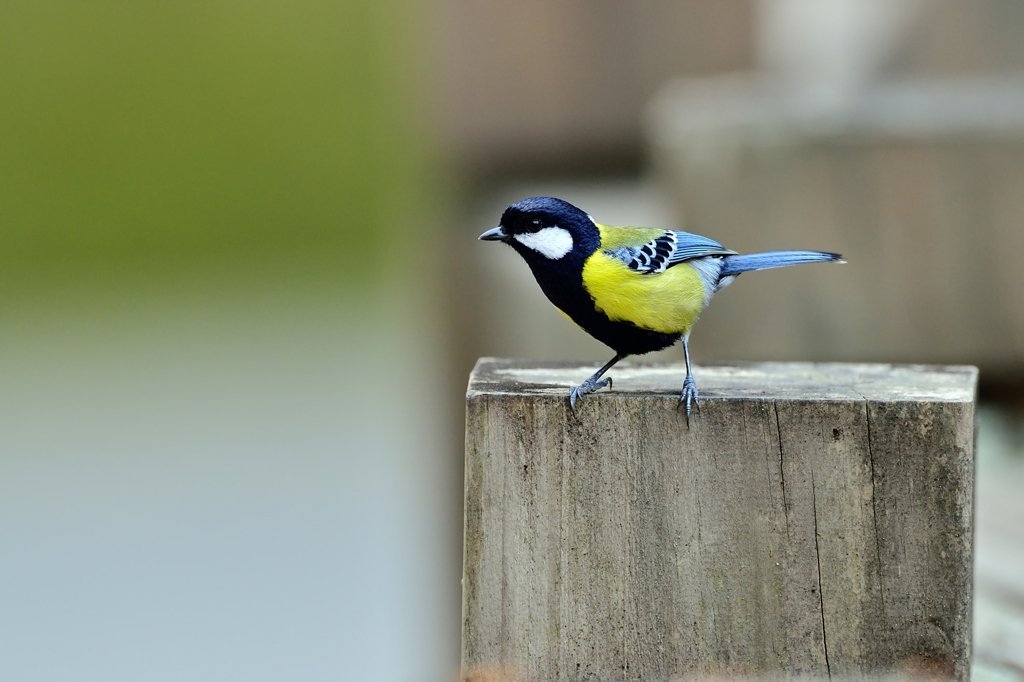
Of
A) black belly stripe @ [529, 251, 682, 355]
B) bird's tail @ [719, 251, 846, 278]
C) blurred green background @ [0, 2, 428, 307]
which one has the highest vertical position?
blurred green background @ [0, 2, 428, 307]

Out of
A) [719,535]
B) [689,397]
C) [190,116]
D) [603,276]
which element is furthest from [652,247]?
Result: [190,116]

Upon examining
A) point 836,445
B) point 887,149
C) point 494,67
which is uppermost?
point 494,67

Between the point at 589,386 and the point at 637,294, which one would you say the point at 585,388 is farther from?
the point at 637,294

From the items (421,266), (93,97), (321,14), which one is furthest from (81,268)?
(421,266)

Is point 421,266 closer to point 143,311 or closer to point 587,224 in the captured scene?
point 587,224

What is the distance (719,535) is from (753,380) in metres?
0.43

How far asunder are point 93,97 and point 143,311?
3810mm

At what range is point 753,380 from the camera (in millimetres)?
2006

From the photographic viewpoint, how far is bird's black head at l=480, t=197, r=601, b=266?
2154mm

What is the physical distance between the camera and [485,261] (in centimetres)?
550

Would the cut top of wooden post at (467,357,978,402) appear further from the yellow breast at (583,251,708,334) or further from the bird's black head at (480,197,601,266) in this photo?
the bird's black head at (480,197,601,266)

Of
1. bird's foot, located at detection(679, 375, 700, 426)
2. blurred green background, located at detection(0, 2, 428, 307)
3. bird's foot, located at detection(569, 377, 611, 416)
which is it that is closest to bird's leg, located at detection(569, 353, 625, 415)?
bird's foot, located at detection(569, 377, 611, 416)

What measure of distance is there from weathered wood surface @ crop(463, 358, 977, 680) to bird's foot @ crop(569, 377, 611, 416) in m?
0.02

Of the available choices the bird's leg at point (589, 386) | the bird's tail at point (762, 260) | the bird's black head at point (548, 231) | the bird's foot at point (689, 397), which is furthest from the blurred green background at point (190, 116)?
the bird's foot at point (689, 397)
